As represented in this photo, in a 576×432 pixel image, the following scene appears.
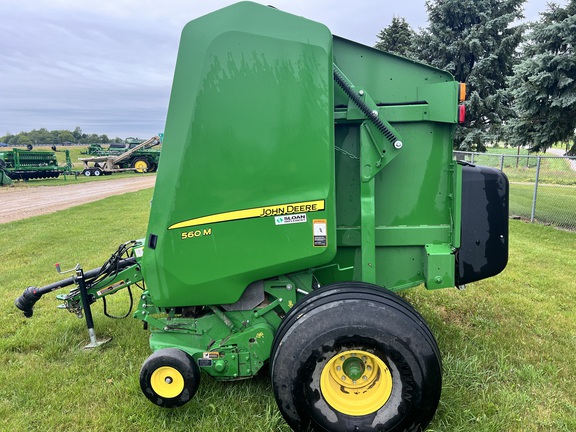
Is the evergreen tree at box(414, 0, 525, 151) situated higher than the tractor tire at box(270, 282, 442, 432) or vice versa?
the evergreen tree at box(414, 0, 525, 151)

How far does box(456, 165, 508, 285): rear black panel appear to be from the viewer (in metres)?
2.81

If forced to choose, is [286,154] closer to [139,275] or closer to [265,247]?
[265,247]

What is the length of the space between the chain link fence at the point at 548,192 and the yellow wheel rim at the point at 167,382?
7982 millimetres

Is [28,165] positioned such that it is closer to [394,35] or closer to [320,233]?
[394,35]

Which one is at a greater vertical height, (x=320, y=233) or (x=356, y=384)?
(x=320, y=233)

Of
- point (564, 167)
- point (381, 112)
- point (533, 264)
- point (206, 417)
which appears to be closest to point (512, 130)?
point (564, 167)

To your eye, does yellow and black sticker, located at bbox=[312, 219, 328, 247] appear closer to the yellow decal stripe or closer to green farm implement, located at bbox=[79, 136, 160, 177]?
the yellow decal stripe

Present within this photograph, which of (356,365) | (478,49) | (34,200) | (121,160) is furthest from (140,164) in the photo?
(356,365)

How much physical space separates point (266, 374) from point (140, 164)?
30141 millimetres

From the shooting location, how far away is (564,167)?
8.92 m

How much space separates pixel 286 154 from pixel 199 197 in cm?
57

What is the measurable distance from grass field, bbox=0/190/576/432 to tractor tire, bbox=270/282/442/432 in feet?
1.22

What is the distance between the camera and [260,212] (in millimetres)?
2389

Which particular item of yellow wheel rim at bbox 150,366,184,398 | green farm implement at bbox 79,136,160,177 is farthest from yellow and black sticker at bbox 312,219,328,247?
green farm implement at bbox 79,136,160,177
